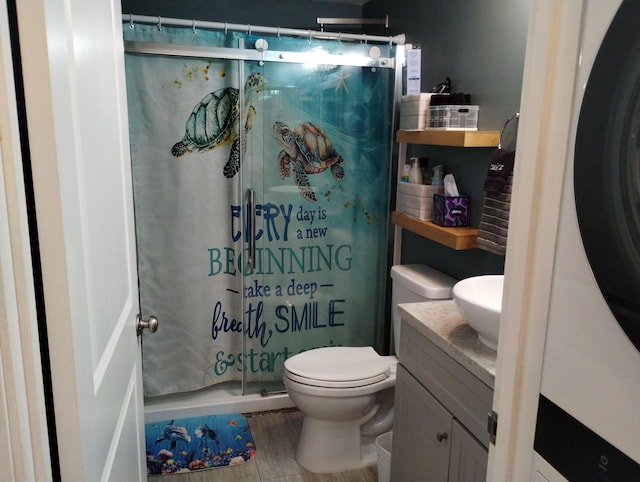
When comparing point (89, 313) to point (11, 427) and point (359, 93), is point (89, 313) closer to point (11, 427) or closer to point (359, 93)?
point (11, 427)

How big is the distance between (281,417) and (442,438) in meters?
1.34

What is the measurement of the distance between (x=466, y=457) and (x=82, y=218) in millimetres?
1129

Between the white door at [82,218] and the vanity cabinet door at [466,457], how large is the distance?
0.86 m

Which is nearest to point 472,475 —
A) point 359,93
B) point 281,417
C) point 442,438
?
point 442,438

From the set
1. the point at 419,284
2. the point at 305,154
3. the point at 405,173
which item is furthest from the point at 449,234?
the point at 305,154

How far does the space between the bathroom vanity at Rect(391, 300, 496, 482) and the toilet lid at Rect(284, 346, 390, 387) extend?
0.35 meters

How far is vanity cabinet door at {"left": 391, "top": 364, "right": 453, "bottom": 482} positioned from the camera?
1479 millimetres

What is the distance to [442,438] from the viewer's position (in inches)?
57.9

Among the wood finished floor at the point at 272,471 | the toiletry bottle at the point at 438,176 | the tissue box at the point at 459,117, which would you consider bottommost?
the wood finished floor at the point at 272,471

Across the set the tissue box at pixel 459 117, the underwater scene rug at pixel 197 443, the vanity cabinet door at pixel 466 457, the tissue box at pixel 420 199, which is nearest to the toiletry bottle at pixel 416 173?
the tissue box at pixel 420 199

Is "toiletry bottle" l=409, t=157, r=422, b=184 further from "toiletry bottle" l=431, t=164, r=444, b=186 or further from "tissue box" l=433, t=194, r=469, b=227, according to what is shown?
"tissue box" l=433, t=194, r=469, b=227

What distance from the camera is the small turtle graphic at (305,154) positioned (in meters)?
2.52

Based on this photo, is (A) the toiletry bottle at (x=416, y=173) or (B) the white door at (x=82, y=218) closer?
(B) the white door at (x=82, y=218)

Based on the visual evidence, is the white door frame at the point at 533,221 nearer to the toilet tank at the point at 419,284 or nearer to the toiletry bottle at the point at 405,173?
the toilet tank at the point at 419,284
